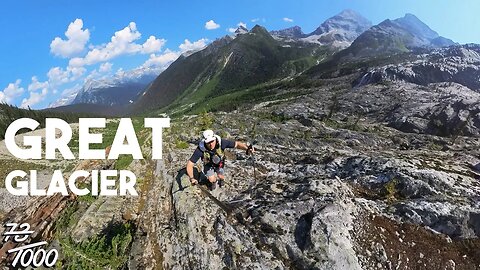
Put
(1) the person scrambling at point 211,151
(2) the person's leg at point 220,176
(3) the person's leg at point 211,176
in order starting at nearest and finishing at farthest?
(1) the person scrambling at point 211,151 < (3) the person's leg at point 211,176 < (2) the person's leg at point 220,176

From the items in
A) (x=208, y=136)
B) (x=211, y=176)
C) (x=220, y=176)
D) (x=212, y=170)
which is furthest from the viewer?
(x=220, y=176)

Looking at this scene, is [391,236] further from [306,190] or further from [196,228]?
[196,228]

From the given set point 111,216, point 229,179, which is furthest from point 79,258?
point 229,179

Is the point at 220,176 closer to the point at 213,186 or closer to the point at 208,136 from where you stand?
the point at 213,186

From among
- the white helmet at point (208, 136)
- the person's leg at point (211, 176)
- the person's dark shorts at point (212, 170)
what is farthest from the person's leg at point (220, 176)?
the white helmet at point (208, 136)

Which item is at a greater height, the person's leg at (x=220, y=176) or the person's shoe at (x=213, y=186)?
the person's leg at (x=220, y=176)

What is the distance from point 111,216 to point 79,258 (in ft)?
17.9

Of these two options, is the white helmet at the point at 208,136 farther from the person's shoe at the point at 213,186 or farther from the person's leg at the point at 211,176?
the person's shoe at the point at 213,186

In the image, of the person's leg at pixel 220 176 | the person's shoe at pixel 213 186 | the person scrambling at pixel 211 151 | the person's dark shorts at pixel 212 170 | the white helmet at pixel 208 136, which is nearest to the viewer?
the white helmet at pixel 208 136

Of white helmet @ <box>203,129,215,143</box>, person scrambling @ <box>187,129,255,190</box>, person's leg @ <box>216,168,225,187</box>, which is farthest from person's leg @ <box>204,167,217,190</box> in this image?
white helmet @ <box>203,129,215,143</box>

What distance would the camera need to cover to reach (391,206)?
1733 centimetres

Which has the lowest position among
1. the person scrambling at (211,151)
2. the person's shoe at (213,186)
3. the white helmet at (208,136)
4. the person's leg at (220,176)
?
the person's shoe at (213,186)

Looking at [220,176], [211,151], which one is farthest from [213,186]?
[211,151]

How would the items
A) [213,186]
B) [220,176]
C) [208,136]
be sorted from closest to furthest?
[208,136], [220,176], [213,186]
